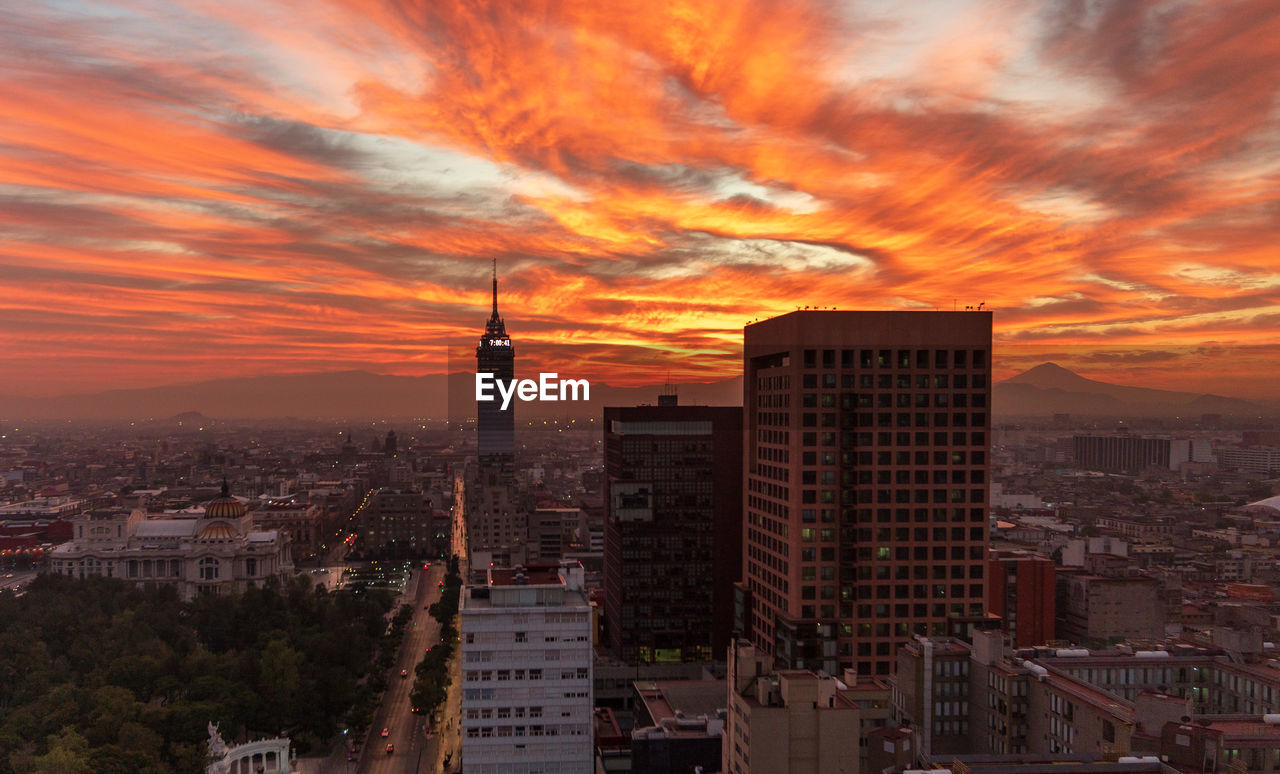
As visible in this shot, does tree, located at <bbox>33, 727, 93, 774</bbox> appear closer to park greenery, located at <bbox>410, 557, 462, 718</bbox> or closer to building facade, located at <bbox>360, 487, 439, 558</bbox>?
park greenery, located at <bbox>410, 557, 462, 718</bbox>

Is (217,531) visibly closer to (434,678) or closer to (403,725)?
(403,725)

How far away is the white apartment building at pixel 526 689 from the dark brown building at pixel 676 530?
31.8m

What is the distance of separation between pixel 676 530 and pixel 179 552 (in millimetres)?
82280

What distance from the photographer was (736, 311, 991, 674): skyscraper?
57.6 meters

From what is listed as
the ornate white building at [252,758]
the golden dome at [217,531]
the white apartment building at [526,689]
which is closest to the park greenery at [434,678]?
the ornate white building at [252,758]

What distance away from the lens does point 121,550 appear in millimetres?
128625

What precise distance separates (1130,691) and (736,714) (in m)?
22.6

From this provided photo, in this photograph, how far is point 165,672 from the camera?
7325 centimetres

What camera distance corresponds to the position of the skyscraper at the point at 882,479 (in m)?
57.6

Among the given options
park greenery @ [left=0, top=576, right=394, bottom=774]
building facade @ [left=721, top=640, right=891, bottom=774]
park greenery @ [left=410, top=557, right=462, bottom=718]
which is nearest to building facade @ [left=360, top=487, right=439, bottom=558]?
park greenery @ [left=0, top=576, right=394, bottom=774]

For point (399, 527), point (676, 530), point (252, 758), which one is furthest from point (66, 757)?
point (399, 527)

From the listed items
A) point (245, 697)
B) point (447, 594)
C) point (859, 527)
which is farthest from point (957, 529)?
point (447, 594)

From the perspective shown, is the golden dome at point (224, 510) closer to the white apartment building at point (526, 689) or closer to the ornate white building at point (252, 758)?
the ornate white building at point (252, 758)

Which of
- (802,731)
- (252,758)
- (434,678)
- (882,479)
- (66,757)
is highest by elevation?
(882,479)
